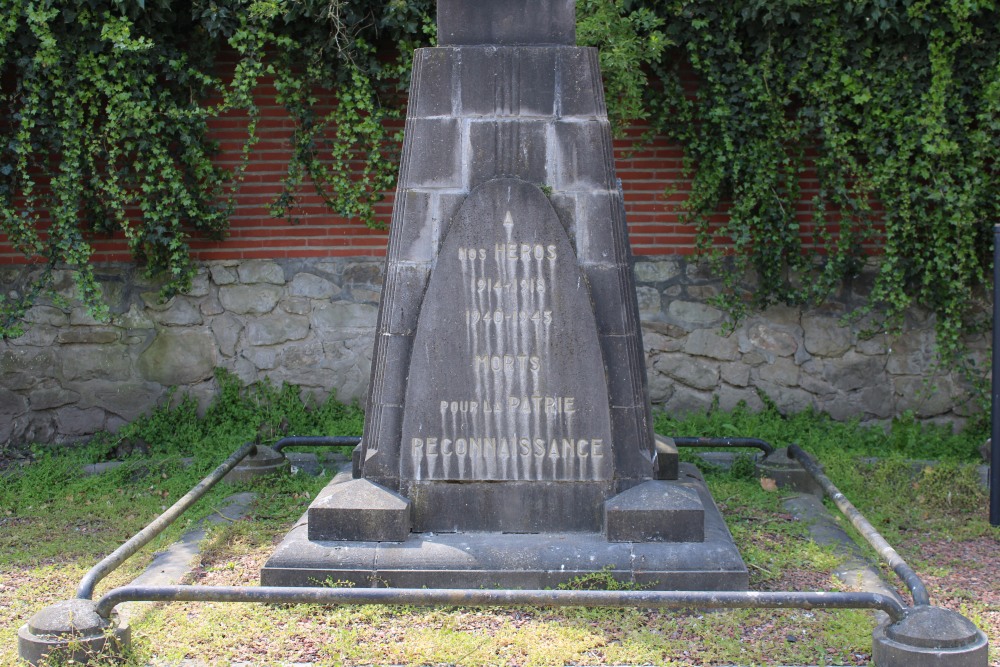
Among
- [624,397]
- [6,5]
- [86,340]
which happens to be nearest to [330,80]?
[6,5]

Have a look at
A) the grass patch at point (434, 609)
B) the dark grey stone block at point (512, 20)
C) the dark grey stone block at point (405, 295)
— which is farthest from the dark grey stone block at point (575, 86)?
the grass patch at point (434, 609)

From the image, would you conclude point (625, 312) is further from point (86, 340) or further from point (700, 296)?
point (86, 340)

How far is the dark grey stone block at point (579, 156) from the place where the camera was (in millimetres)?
3973

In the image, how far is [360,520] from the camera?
390 centimetres

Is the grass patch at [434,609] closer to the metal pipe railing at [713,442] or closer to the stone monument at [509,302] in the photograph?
the metal pipe railing at [713,442]

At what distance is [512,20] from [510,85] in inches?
11.2

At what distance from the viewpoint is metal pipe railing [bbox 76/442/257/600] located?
3354 mm

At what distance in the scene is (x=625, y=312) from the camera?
404cm

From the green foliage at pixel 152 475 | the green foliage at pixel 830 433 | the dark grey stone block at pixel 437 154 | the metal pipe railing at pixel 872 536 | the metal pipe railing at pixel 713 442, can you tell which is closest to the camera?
the metal pipe railing at pixel 872 536

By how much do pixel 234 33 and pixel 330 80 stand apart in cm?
64

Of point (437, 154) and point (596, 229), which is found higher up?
point (437, 154)

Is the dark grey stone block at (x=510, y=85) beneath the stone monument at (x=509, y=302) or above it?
above

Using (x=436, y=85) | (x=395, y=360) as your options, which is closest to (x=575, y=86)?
(x=436, y=85)

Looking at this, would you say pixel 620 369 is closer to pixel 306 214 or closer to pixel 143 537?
pixel 143 537
